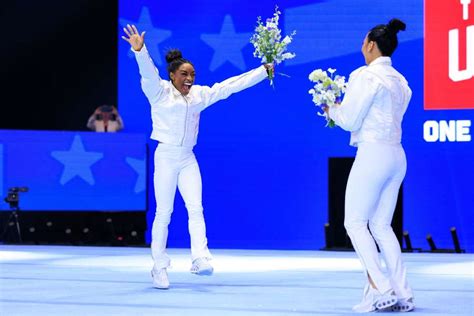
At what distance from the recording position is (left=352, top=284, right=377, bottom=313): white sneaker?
4605 millimetres

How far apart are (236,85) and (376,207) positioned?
68.4 inches

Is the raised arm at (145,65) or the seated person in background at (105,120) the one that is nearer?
the raised arm at (145,65)

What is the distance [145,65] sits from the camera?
569cm

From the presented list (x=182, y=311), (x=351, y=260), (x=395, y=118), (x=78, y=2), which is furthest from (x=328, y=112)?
(x=78, y=2)

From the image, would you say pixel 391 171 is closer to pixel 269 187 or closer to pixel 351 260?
pixel 351 260

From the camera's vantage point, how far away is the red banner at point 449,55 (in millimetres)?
9906

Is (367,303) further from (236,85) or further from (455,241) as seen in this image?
(455,241)

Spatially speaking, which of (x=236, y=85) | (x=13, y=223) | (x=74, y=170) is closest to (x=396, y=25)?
(x=236, y=85)

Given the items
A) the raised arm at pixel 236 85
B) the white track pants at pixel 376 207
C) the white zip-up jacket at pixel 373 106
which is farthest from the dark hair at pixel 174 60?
the white track pants at pixel 376 207

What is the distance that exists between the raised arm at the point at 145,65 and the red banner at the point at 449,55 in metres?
4.95

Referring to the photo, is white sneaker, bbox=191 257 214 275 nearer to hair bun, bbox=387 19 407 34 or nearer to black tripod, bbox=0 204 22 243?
hair bun, bbox=387 19 407 34

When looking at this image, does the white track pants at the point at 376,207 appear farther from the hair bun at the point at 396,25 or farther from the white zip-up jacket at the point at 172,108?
the white zip-up jacket at the point at 172,108

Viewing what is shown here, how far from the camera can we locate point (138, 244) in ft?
33.4

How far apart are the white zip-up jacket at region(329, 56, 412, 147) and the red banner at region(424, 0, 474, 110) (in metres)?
5.54
